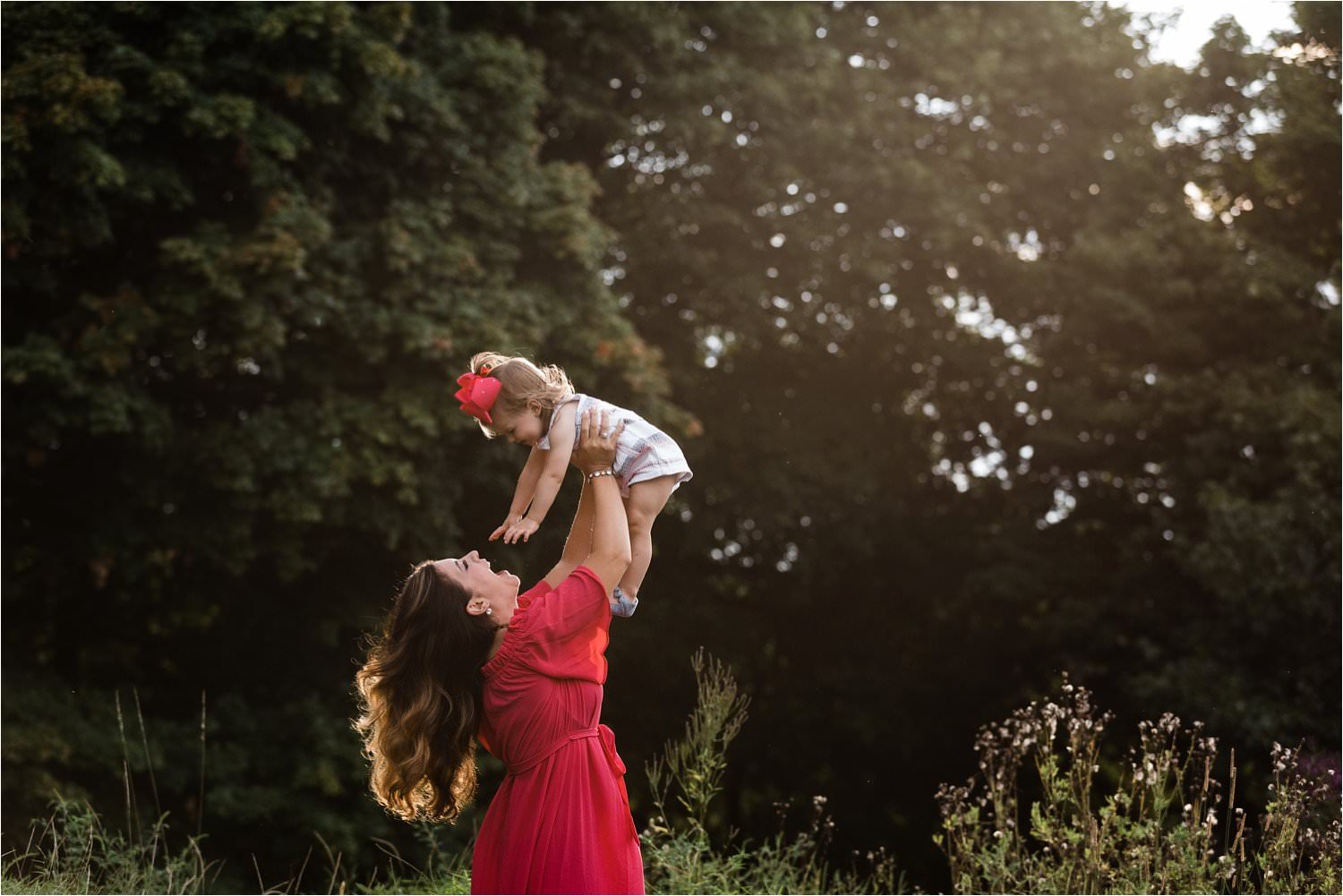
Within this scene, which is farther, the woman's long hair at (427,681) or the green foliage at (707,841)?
the green foliage at (707,841)

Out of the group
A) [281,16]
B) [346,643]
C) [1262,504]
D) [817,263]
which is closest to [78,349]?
[281,16]

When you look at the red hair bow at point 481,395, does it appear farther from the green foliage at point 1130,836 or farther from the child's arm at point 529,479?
the green foliage at point 1130,836

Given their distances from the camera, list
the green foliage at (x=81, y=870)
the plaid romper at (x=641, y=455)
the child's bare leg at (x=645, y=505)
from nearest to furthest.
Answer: the child's bare leg at (x=645, y=505) < the plaid romper at (x=641, y=455) < the green foliage at (x=81, y=870)

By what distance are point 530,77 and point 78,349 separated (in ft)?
14.0

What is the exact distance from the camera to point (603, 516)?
3.05m

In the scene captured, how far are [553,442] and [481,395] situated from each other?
0.27m

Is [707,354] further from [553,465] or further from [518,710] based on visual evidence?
[518,710]

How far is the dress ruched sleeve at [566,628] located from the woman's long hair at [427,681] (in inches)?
5.1

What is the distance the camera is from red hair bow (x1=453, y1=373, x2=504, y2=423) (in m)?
4.00

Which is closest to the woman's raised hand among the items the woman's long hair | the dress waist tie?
the woman's long hair

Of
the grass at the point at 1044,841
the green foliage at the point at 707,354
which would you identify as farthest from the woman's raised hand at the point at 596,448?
the green foliage at the point at 707,354

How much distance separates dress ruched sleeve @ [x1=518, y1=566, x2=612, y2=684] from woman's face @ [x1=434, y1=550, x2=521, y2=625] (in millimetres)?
72

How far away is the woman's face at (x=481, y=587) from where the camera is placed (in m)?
2.98

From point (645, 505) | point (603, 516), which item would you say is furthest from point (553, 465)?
A: point (603, 516)
